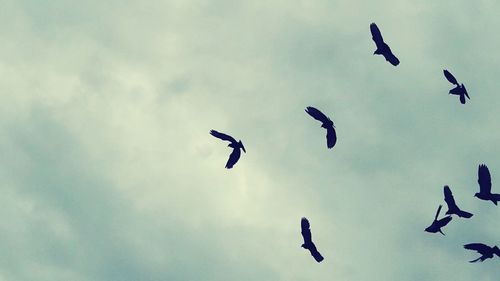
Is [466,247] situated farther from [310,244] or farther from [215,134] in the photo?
[215,134]

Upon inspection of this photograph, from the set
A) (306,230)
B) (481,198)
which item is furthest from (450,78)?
(306,230)

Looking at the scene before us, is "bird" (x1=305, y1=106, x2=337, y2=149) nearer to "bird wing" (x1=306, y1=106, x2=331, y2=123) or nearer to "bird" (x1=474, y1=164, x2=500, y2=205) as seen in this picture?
"bird wing" (x1=306, y1=106, x2=331, y2=123)

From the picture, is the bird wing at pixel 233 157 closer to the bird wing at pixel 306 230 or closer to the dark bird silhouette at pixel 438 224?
the bird wing at pixel 306 230

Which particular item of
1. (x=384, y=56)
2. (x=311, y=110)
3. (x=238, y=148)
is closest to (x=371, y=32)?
(x=384, y=56)

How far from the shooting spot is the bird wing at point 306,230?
4078 cm

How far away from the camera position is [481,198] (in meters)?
40.3

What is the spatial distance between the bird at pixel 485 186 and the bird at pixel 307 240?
33.9 feet

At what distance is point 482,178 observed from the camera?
40.5m

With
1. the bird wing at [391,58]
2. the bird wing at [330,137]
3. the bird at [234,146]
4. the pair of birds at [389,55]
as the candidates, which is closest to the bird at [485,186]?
the pair of birds at [389,55]

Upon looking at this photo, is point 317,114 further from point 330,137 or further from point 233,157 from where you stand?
point 233,157

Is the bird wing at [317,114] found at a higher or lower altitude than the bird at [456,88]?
lower

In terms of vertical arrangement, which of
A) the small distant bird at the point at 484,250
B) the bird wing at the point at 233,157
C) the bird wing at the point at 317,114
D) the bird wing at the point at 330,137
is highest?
the bird wing at the point at 317,114

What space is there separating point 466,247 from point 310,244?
9.44 metres

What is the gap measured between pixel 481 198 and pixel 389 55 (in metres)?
10.4
